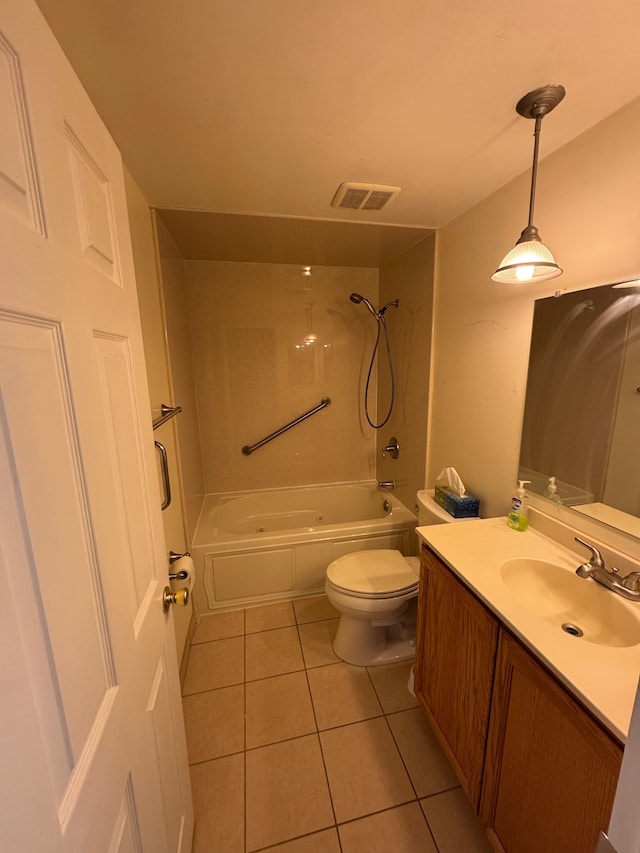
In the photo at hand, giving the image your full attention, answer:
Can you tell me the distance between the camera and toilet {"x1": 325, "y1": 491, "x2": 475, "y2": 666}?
66.4 inches

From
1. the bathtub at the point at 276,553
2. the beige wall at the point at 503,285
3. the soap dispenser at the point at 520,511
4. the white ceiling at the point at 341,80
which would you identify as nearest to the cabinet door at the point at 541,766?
the soap dispenser at the point at 520,511

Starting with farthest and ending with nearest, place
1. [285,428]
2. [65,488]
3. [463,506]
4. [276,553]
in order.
→ [285,428] < [276,553] < [463,506] < [65,488]

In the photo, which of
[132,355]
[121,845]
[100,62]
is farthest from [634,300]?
[121,845]

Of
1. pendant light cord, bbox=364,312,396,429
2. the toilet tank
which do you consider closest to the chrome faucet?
the toilet tank

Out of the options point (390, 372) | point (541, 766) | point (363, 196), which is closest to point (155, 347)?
point (363, 196)

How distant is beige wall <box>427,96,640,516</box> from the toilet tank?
182 mm

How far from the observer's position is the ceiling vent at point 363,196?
1.47 metres

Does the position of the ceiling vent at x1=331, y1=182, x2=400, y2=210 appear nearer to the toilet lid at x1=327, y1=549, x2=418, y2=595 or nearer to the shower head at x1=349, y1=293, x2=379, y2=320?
the shower head at x1=349, y1=293, x2=379, y2=320

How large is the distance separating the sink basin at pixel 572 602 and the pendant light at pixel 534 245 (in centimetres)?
97

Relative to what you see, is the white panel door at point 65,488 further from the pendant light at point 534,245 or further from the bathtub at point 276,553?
the bathtub at point 276,553

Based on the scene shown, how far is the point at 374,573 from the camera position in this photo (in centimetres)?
181

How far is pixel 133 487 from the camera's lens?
768 mm

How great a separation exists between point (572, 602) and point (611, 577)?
17cm

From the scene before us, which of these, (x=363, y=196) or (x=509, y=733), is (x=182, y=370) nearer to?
(x=363, y=196)
